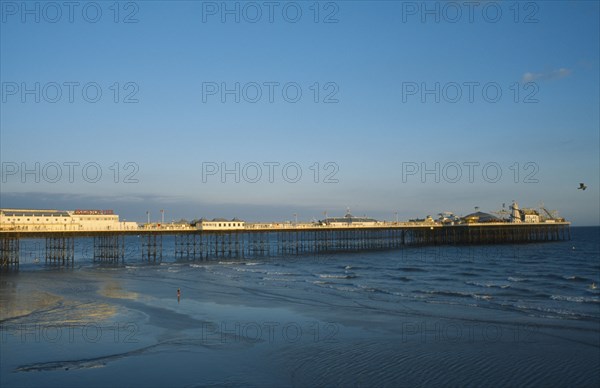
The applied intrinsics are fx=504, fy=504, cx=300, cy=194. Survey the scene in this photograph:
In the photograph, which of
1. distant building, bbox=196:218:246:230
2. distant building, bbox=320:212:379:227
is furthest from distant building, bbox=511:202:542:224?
distant building, bbox=196:218:246:230

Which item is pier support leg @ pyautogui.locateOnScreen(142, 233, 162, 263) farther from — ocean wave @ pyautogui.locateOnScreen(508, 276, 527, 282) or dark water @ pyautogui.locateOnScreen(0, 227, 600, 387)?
ocean wave @ pyautogui.locateOnScreen(508, 276, 527, 282)

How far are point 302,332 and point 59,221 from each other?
53.0 metres

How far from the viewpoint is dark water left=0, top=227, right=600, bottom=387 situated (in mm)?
14875

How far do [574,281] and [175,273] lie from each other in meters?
32.5

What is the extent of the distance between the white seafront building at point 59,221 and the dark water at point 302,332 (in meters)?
18.7

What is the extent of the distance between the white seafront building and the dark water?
61.4ft

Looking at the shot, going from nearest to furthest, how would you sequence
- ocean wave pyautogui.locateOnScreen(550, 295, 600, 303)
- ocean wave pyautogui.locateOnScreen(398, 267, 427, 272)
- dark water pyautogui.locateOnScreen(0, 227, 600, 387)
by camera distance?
dark water pyautogui.locateOnScreen(0, 227, 600, 387), ocean wave pyautogui.locateOnScreen(550, 295, 600, 303), ocean wave pyautogui.locateOnScreen(398, 267, 427, 272)

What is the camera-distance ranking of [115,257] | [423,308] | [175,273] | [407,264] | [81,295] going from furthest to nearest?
[115,257] → [407,264] → [175,273] → [81,295] → [423,308]

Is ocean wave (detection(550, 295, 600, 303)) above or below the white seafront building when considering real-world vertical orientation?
below

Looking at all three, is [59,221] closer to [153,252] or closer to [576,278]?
[153,252]

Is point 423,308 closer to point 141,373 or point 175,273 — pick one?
point 141,373

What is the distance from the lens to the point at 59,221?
63.8 meters

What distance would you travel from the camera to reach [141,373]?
14.9 m

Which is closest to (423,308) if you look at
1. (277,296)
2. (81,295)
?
(277,296)
